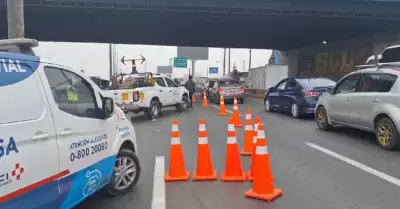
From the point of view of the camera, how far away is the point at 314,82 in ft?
45.5

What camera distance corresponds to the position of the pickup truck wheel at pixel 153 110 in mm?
14738

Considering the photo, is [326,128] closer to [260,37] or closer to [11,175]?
[11,175]

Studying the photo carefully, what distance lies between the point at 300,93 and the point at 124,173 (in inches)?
390

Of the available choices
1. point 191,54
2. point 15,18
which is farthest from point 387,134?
point 191,54

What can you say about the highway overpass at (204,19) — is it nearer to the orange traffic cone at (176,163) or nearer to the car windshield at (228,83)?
the car windshield at (228,83)

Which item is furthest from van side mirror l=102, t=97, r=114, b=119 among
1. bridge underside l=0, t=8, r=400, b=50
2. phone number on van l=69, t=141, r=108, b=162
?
bridge underside l=0, t=8, r=400, b=50

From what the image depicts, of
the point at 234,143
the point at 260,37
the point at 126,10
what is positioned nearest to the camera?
Answer: the point at 234,143

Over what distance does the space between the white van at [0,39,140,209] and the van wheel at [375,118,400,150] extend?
5.69 metres

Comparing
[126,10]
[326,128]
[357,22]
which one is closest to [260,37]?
[357,22]

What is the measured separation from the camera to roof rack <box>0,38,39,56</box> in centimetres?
364

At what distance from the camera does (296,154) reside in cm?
764

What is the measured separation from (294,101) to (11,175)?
12.5 meters

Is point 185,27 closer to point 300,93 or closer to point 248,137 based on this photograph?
point 300,93

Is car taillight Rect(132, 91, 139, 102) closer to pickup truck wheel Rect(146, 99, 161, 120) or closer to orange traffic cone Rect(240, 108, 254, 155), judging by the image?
pickup truck wheel Rect(146, 99, 161, 120)
